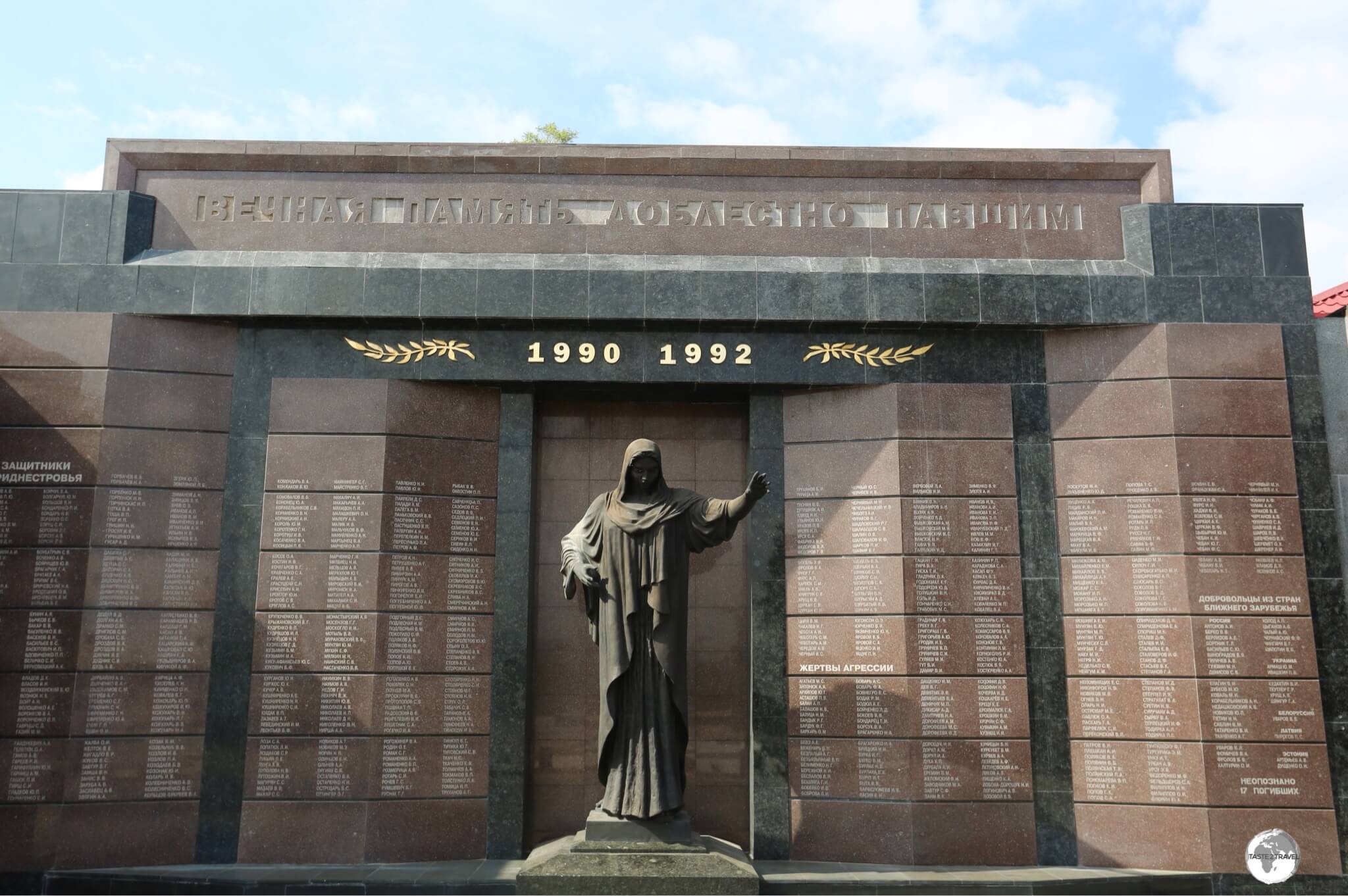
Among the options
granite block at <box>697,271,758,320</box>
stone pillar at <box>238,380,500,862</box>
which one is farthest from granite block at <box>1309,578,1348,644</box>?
stone pillar at <box>238,380,500,862</box>

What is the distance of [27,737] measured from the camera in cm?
920

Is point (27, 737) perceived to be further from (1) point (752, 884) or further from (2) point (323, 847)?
(1) point (752, 884)

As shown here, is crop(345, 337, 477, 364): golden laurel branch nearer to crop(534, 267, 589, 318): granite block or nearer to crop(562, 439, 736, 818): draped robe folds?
crop(534, 267, 589, 318): granite block

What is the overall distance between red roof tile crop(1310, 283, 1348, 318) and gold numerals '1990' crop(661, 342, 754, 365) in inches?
229

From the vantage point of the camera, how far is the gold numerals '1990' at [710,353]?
1030cm

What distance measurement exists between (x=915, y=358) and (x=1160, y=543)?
9.89 ft

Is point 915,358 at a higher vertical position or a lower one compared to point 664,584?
higher

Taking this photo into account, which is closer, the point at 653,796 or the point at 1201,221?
the point at 653,796

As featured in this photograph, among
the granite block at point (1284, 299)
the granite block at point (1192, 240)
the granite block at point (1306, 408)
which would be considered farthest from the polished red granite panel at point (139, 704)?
the granite block at point (1284, 299)

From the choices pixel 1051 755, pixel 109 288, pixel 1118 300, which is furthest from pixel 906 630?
pixel 109 288

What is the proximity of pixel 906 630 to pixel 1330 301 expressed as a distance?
20.3 feet

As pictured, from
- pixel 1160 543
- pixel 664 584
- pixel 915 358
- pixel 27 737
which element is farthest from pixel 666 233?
pixel 27 737

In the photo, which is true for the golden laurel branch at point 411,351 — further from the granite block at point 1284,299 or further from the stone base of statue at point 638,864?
the granite block at point 1284,299

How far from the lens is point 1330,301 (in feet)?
35.7
